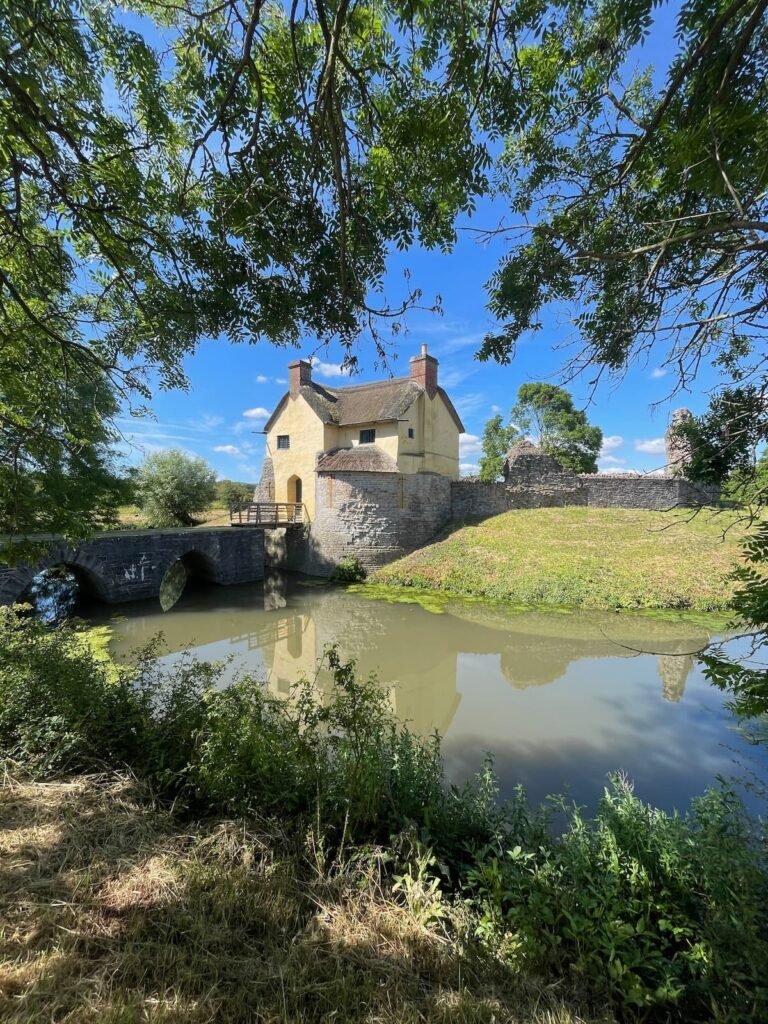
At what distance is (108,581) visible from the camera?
11.5 metres

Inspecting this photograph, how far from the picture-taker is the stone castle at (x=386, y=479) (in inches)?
657

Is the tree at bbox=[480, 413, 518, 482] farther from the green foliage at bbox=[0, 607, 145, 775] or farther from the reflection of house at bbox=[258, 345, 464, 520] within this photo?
the green foliage at bbox=[0, 607, 145, 775]

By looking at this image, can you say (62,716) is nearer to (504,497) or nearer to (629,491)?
(504,497)

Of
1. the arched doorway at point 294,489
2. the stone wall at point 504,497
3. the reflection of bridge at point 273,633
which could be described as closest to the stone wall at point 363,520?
the arched doorway at point 294,489

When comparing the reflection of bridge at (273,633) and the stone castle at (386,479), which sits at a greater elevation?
the stone castle at (386,479)

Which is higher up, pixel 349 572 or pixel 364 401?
pixel 364 401

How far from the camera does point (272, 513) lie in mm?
18734

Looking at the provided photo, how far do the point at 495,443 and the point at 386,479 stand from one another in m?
14.2

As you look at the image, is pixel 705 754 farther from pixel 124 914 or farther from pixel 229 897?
pixel 124 914

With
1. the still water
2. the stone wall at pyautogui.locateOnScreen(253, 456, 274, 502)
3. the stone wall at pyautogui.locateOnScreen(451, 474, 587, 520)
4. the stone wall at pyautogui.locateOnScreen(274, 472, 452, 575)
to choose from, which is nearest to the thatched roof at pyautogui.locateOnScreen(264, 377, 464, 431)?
the stone wall at pyautogui.locateOnScreen(253, 456, 274, 502)

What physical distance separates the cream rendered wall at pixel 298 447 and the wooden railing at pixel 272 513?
65 centimetres

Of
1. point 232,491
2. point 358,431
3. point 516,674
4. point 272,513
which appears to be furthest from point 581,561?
point 232,491

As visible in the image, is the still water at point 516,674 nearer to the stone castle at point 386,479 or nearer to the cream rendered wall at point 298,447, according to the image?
the stone castle at point 386,479

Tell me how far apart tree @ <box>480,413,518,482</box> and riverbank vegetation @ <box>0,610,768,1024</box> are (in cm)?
2622
